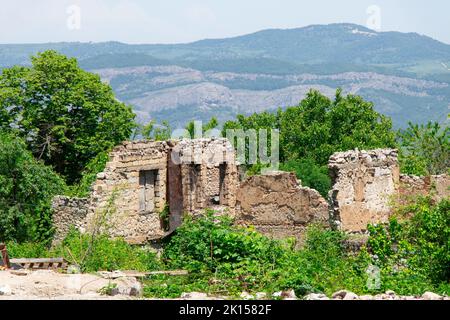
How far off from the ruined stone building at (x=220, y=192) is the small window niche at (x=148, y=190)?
24 mm

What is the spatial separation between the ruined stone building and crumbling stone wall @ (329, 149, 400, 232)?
0.02 m

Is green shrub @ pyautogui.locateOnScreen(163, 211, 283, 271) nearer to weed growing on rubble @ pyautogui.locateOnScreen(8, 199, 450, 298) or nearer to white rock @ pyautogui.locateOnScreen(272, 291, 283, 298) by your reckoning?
weed growing on rubble @ pyautogui.locateOnScreen(8, 199, 450, 298)

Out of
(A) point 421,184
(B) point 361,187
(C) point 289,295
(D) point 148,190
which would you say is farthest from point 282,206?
(C) point 289,295

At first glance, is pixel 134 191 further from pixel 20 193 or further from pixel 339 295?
pixel 339 295

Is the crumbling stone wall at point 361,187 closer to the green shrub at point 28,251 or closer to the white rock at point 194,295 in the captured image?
the green shrub at point 28,251

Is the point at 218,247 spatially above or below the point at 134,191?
below

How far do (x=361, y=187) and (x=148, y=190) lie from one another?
5138 millimetres

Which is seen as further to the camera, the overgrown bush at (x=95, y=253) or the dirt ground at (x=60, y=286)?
the overgrown bush at (x=95, y=253)

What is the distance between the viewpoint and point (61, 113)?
46906 mm

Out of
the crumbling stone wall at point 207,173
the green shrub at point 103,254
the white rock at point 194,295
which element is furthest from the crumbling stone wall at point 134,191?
the white rock at point 194,295

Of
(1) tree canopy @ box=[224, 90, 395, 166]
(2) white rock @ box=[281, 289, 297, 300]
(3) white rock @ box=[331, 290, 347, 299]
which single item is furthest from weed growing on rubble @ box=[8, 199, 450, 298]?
(1) tree canopy @ box=[224, 90, 395, 166]

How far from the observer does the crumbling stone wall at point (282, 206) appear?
28.5 metres

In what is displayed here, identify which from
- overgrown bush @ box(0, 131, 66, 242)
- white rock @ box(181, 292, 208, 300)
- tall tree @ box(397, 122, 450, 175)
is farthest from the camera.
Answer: tall tree @ box(397, 122, 450, 175)

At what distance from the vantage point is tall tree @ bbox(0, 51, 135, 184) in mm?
46188
